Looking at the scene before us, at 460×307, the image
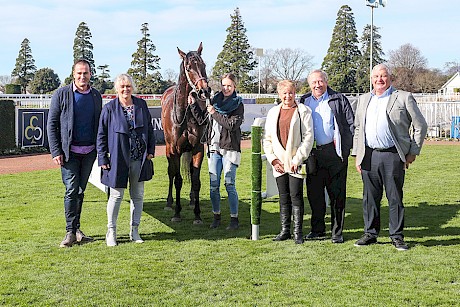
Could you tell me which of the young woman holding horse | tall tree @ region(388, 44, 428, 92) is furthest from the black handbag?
tall tree @ region(388, 44, 428, 92)

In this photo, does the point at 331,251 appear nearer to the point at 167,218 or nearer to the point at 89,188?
the point at 167,218

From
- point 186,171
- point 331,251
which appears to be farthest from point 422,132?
point 186,171

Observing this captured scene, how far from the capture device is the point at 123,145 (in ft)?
18.4

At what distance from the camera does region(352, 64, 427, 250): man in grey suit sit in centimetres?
546

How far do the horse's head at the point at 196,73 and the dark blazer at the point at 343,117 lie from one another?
4.92 feet

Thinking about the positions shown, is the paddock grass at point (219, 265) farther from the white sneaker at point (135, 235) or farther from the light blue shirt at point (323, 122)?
the light blue shirt at point (323, 122)

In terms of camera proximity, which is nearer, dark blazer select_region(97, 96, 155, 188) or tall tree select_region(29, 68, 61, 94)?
dark blazer select_region(97, 96, 155, 188)

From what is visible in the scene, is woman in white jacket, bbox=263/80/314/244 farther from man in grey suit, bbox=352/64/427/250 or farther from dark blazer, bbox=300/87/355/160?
man in grey suit, bbox=352/64/427/250

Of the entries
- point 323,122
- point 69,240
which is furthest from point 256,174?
point 69,240

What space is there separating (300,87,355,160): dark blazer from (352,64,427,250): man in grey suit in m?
0.07

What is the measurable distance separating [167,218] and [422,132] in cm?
359

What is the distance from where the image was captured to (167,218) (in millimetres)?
7422

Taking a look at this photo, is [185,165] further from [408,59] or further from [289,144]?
[408,59]

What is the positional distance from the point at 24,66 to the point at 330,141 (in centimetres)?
5695
